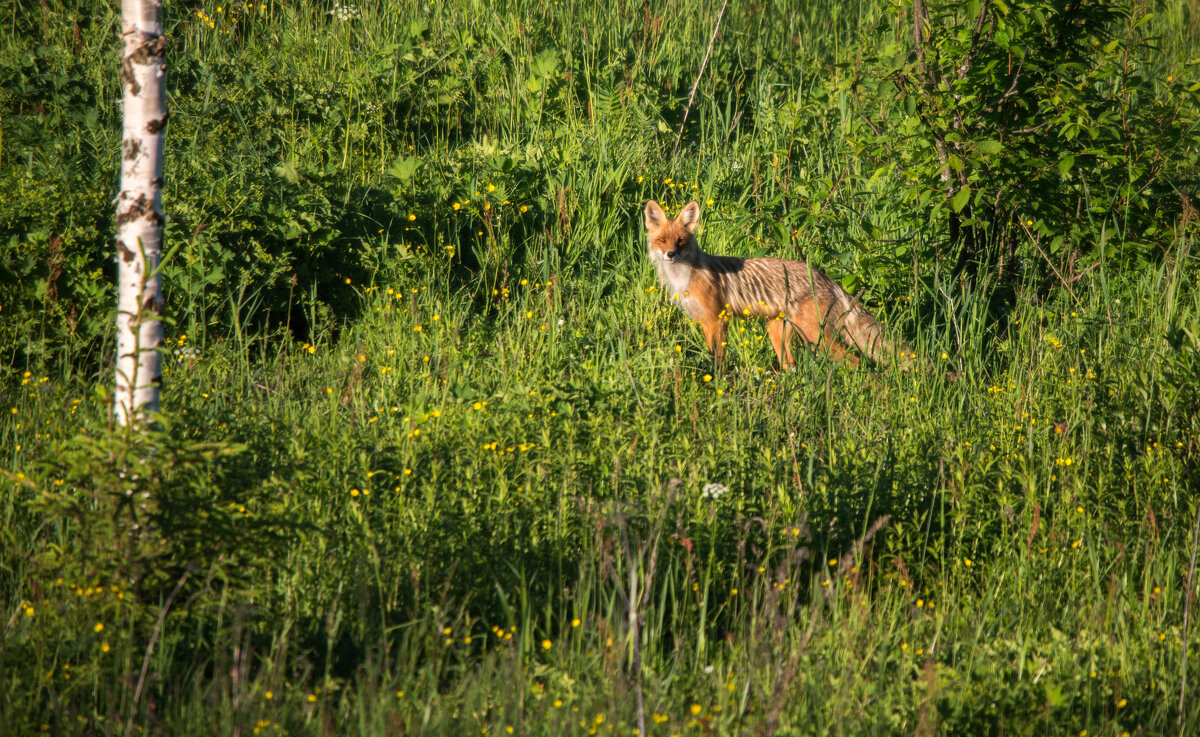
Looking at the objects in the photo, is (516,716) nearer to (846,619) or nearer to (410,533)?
(410,533)

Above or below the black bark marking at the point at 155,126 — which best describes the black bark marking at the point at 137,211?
below

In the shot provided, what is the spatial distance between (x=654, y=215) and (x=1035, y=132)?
2.73m

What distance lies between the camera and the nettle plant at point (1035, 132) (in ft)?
18.1

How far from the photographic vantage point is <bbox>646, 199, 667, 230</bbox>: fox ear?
6.88 m

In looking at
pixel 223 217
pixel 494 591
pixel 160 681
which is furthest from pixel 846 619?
pixel 223 217

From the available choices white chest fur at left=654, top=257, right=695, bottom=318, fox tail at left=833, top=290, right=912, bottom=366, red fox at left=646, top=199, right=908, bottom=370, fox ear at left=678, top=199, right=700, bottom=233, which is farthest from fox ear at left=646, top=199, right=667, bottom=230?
fox tail at left=833, top=290, right=912, bottom=366

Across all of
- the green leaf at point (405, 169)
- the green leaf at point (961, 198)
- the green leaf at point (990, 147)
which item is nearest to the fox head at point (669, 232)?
the green leaf at point (405, 169)

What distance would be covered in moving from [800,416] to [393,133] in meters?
4.47

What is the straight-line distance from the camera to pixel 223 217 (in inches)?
216

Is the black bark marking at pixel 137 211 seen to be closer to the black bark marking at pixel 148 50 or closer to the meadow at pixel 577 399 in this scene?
the black bark marking at pixel 148 50

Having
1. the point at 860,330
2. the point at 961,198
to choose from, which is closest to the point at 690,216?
the point at 860,330

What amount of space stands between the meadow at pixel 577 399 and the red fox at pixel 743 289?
245 millimetres

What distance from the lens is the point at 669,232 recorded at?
6.96 m

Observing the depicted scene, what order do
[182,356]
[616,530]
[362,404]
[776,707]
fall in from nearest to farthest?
[776,707] < [616,530] < [362,404] < [182,356]
